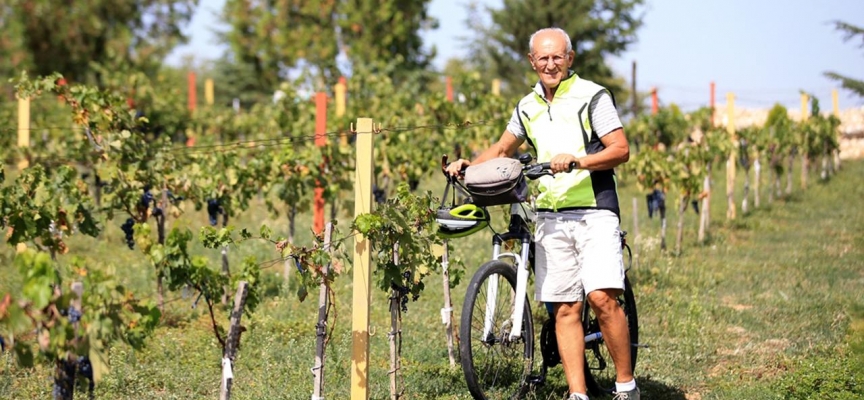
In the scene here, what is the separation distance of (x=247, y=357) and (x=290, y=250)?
1.95 metres

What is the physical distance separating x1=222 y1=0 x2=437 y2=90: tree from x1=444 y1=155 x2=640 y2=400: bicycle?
21.8m

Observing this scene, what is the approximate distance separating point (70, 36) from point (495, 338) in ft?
90.4

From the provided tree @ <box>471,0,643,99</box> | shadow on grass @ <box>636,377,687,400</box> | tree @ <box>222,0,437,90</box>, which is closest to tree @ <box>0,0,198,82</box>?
tree @ <box>222,0,437,90</box>

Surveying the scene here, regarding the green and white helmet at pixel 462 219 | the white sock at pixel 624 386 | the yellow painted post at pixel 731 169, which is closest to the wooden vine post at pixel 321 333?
the green and white helmet at pixel 462 219

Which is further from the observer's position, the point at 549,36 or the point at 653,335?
the point at 653,335

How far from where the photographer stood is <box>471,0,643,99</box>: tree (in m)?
27.5

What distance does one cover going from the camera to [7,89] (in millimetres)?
29516

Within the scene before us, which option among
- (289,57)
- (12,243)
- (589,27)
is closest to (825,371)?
(12,243)

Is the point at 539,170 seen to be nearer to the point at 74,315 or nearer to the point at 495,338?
the point at 495,338

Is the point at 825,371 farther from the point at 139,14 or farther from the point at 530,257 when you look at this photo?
the point at 139,14

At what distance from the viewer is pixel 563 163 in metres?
4.02

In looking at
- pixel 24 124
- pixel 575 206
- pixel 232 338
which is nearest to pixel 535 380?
pixel 575 206

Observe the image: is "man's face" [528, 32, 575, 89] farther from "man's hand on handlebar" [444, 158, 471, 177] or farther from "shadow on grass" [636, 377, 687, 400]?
"shadow on grass" [636, 377, 687, 400]

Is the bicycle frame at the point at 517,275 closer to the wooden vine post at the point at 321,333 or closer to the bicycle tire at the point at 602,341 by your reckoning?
the bicycle tire at the point at 602,341
